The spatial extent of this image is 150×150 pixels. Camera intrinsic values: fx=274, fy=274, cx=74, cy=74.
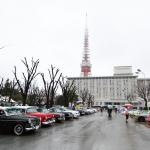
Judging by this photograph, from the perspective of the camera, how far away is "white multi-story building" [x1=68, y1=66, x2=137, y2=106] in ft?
578

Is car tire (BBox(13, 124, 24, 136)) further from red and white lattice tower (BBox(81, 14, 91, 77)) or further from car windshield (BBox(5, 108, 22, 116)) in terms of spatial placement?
red and white lattice tower (BBox(81, 14, 91, 77))

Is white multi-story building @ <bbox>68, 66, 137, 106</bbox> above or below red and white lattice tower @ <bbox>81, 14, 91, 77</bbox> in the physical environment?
below

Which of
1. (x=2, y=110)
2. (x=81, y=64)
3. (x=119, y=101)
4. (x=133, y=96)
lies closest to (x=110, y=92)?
(x=119, y=101)

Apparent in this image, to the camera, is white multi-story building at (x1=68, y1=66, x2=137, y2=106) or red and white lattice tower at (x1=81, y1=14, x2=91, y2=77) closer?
white multi-story building at (x1=68, y1=66, x2=137, y2=106)

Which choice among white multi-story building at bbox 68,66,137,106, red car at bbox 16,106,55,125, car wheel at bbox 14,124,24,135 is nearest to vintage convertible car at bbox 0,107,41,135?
car wheel at bbox 14,124,24,135

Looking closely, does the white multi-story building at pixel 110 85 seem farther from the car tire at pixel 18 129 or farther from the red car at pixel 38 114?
the car tire at pixel 18 129

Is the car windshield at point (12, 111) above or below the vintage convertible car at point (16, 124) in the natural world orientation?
above

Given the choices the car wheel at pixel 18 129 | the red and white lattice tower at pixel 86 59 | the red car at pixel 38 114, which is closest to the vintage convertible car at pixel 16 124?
the car wheel at pixel 18 129

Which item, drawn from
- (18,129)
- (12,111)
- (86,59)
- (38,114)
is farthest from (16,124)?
(86,59)

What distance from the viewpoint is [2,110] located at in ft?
54.2

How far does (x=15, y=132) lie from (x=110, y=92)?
168009 millimetres

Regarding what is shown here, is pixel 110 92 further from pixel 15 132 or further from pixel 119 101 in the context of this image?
pixel 15 132

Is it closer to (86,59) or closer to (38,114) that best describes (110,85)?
(86,59)

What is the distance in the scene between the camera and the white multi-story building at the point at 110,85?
17625 centimetres
